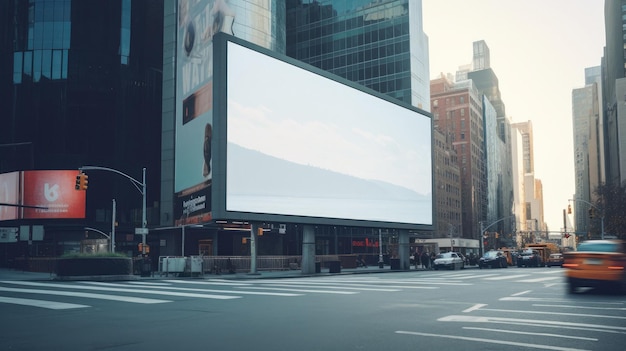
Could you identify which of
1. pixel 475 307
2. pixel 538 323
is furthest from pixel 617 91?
pixel 538 323

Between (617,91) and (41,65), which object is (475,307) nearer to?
(41,65)

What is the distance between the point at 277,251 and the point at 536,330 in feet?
214

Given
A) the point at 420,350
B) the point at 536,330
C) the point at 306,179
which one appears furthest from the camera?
the point at 306,179

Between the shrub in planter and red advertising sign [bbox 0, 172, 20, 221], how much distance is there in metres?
47.6

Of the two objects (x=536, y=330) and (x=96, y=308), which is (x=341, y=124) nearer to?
(x=96, y=308)

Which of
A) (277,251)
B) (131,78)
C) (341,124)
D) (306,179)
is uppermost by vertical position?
(131,78)

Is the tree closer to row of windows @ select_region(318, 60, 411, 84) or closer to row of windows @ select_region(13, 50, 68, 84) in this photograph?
row of windows @ select_region(318, 60, 411, 84)

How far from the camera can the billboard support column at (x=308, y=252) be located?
1726 inches

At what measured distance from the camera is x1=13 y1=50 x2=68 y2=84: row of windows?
75312 millimetres

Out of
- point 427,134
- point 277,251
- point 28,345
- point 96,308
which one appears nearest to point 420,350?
point 28,345

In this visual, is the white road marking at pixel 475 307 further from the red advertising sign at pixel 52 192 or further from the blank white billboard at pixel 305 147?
the red advertising sign at pixel 52 192

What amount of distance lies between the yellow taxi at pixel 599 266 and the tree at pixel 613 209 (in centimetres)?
6012

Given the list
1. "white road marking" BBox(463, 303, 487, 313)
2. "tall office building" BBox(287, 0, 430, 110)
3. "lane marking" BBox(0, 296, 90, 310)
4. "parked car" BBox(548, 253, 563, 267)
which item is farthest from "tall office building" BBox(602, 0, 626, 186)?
"lane marking" BBox(0, 296, 90, 310)

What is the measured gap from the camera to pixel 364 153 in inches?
1892
